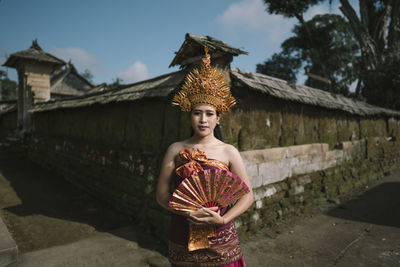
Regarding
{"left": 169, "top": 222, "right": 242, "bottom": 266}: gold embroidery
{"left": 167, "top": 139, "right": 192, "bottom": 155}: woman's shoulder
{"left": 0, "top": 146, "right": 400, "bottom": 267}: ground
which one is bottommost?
{"left": 0, "top": 146, "right": 400, "bottom": 267}: ground

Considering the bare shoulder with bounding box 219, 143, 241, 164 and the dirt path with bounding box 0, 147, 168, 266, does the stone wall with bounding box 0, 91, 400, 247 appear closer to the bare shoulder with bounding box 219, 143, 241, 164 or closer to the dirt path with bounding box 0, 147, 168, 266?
the dirt path with bounding box 0, 147, 168, 266

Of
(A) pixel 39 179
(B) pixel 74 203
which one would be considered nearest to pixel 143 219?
(B) pixel 74 203

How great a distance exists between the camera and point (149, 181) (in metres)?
4.11

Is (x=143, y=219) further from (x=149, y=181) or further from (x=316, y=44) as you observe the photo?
(x=316, y=44)

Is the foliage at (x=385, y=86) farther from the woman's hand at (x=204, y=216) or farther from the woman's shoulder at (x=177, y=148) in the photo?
the woman's hand at (x=204, y=216)

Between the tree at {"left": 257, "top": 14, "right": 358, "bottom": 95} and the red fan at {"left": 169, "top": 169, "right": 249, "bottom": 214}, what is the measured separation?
18.2m

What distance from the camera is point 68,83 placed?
2441cm

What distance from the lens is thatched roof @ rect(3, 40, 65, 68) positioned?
11.3 metres

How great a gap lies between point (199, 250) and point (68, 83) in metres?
27.1

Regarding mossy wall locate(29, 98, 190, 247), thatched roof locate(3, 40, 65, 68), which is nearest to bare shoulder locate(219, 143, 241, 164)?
mossy wall locate(29, 98, 190, 247)

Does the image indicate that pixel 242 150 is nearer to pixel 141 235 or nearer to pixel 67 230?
pixel 141 235

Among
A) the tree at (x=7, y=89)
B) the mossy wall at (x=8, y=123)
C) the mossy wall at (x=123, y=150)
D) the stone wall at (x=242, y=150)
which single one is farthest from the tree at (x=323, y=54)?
the tree at (x=7, y=89)

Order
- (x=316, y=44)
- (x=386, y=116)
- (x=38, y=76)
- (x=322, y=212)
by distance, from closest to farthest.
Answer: (x=322, y=212)
(x=386, y=116)
(x=38, y=76)
(x=316, y=44)

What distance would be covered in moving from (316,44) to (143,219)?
19.9 metres
